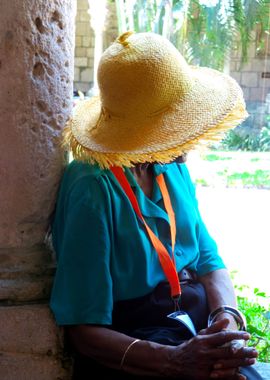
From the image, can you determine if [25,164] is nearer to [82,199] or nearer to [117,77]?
[82,199]

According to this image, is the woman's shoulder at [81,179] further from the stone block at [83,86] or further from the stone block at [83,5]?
the stone block at [83,86]

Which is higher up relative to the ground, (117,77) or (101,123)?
(117,77)

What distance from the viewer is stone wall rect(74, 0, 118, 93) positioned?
12461mm

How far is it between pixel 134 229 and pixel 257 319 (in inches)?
79.8

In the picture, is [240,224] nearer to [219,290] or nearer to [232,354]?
[219,290]

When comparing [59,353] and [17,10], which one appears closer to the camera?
[17,10]

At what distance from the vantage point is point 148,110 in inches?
68.0

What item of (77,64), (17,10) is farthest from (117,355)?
(77,64)

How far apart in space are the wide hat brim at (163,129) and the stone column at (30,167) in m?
0.11

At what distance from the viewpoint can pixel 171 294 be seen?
1808 mm

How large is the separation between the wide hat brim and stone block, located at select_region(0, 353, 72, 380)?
612 mm

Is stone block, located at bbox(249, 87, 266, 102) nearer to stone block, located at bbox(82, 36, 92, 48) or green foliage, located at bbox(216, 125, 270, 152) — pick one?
green foliage, located at bbox(216, 125, 270, 152)

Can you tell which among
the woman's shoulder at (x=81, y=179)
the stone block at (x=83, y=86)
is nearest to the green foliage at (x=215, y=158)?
the stone block at (x=83, y=86)

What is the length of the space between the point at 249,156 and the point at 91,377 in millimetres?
9812
